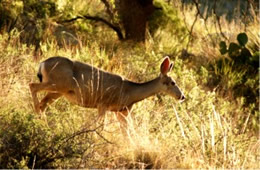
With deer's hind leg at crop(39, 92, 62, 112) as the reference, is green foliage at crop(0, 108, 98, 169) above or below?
below

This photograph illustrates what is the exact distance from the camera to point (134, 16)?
15914 mm

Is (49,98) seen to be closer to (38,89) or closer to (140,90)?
(38,89)

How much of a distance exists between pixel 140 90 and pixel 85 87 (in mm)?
840

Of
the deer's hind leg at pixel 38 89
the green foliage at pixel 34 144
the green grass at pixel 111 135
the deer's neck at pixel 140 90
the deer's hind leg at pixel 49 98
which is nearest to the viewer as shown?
the green foliage at pixel 34 144

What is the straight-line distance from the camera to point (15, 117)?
25.7 feet

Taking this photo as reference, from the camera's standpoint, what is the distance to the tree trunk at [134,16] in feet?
52.2

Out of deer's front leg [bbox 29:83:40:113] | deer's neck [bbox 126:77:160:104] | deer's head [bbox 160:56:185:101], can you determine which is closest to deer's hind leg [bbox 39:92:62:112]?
deer's front leg [bbox 29:83:40:113]

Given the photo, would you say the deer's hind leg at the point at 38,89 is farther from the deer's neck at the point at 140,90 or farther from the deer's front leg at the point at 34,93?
the deer's neck at the point at 140,90

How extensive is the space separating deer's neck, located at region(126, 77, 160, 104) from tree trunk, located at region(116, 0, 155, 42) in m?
5.42

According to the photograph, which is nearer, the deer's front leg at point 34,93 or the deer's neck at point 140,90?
the deer's front leg at point 34,93

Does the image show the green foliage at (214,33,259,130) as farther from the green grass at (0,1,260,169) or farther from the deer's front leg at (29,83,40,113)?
the deer's front leg at (29,83,40,113)

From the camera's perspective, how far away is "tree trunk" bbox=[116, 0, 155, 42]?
52.2ft

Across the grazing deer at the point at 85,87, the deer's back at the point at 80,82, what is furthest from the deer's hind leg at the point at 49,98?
the deer's back at the point at 80,82

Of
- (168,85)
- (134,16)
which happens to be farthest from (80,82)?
(134,16)
